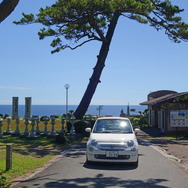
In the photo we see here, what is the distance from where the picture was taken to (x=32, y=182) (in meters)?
6.82

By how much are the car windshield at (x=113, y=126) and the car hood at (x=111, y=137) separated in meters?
0.39

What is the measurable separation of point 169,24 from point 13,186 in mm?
18864

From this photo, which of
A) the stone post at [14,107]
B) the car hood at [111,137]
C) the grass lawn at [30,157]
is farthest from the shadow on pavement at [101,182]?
the stone post at [14,107]

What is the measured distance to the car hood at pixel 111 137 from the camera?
29.6 ft

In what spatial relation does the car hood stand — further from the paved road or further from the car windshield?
the paved road

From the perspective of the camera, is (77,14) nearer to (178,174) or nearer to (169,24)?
(169,24)

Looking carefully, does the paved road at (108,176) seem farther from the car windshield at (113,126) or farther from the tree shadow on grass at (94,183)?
the car windshield at (113,126)

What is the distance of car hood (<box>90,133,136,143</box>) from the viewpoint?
902cm

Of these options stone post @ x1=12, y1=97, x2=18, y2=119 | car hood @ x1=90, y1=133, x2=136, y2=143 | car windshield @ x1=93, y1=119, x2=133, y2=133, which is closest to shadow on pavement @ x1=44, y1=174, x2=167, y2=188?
car hood @ x1=90, y1=133, x2=136, y2=143

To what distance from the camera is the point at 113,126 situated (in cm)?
1020

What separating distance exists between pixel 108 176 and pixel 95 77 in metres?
16.3

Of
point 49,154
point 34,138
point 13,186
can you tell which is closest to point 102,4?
point 34,138

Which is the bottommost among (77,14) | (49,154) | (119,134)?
(49,154)

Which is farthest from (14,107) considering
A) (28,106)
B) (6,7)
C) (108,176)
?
(108,176)
